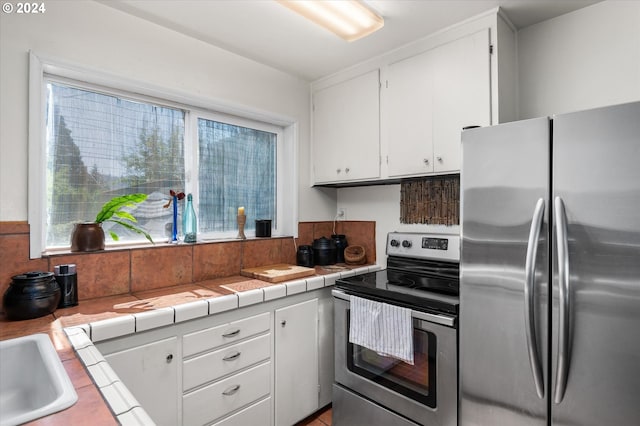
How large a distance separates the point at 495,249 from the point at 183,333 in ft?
4.64

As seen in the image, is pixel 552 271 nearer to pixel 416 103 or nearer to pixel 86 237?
pixel 416 103

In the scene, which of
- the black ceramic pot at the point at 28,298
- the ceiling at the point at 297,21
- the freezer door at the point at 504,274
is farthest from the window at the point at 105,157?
the freezer door at the point at 504,274

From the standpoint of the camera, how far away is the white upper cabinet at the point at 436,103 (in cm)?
179

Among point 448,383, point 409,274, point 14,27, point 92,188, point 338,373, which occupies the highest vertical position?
point 14,27

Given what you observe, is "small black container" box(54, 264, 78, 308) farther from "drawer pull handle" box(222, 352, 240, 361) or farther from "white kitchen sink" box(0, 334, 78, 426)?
"drawer pull handle" box(222, 352, 240, 361)

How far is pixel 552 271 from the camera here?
1.21 meters

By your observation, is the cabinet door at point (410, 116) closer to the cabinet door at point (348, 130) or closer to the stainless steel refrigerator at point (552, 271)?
the cabinet door at point (348, 130)

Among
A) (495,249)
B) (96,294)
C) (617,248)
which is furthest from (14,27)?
(617,248)

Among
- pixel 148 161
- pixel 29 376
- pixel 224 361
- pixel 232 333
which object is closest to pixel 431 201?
pixel 232 333

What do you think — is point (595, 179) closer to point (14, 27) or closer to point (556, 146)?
point (556, 146)

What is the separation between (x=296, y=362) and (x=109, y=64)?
1935 millimetres

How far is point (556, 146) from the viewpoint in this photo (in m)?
1.21

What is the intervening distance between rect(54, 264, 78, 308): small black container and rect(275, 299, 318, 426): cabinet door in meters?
0.98

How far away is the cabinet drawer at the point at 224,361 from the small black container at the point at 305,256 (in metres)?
0.72
